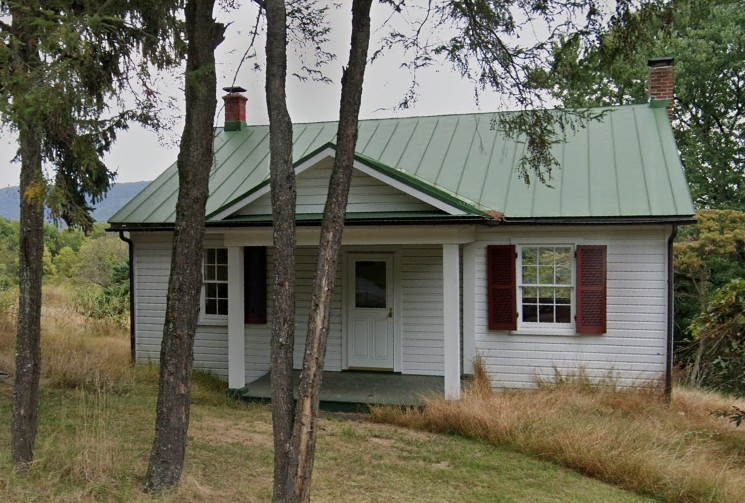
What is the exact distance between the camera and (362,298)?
11.7m

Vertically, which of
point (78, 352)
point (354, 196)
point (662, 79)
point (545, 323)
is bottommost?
point (78, 352)

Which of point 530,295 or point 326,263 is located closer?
point 326,263

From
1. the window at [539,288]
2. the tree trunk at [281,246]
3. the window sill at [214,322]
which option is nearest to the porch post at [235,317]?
the window sill at [214,322]

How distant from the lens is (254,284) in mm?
11406

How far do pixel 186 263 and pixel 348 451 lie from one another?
3197 millimetres

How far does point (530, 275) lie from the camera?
10672mm

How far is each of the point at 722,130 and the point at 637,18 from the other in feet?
66.2

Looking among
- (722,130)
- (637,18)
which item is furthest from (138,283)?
(722,130)

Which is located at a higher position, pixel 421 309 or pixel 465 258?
pixel 465 258

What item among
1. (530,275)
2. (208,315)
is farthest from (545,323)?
(208,315)

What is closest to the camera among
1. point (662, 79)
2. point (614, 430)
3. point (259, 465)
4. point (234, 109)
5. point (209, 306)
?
point (259, 465)

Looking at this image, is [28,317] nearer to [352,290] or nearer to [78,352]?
[78,352]

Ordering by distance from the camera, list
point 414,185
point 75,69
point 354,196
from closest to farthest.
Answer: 1. point 75,69
2. point 414,185
3. point 354,196

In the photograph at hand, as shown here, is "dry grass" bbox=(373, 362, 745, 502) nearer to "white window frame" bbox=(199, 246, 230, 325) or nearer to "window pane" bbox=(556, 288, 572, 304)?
"window pane" bbox=(556, 288, 572, 304)
